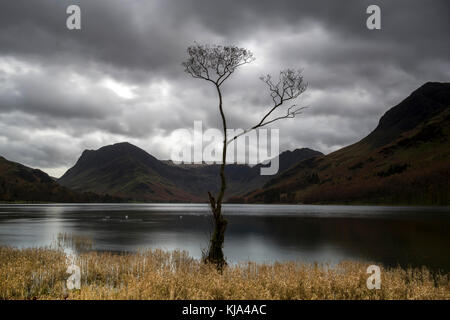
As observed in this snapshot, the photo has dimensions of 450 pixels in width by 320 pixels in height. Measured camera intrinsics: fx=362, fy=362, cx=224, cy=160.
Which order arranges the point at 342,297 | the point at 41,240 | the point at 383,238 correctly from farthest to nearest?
the point at 383,238
the point at 41,240
the point at 342,297

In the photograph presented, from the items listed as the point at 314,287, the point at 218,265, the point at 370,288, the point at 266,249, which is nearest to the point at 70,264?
the point at 218,265

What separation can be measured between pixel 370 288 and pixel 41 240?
5639 cm

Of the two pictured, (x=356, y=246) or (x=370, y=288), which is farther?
(x=356, y=246)

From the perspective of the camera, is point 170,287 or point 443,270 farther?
point 443,270

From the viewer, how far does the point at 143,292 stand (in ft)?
55.9

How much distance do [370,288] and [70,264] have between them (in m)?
22.5

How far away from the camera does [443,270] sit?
35.4 meters

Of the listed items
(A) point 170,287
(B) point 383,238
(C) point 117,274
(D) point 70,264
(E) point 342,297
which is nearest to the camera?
(A) point 170,287
